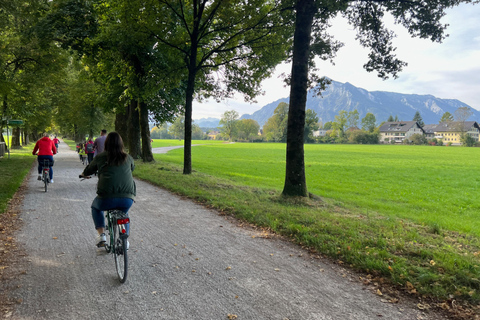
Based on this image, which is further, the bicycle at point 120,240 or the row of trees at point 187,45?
the row of trees at point 187,45

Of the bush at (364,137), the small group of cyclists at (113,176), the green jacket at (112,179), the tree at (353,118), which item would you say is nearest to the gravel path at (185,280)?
the small group of cyclists at (113,176)

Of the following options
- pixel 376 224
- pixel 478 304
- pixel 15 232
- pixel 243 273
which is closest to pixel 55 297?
pixel 243 273

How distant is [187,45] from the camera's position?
16.9 metres

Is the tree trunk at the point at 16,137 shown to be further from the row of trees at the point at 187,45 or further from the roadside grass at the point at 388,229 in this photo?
the roadside grass at the point at 388,229

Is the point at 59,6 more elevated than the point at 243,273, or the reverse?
the point at 59,6

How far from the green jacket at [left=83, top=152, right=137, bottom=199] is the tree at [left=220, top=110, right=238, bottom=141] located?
15031cm

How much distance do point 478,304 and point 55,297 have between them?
5.12 meters

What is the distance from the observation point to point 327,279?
4203mm

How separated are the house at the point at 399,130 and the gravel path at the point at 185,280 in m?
149

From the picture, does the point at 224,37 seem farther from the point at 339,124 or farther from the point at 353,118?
the point at 353,118

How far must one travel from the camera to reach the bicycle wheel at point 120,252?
395 centimetres

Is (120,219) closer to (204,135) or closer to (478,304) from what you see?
(478,304)

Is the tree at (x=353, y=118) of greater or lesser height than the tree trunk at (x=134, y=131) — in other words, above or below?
above

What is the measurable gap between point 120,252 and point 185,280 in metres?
0.98
